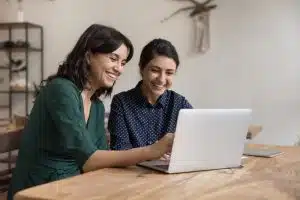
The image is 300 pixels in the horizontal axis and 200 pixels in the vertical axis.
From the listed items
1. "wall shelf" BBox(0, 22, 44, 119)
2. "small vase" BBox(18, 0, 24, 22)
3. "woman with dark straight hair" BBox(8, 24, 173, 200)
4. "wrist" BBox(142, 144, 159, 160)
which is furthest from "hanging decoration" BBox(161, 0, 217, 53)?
"wrist" BBox(142, 144, 159, 160)

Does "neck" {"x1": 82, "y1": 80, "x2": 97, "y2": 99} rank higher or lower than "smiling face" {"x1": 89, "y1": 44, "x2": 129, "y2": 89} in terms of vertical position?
lower

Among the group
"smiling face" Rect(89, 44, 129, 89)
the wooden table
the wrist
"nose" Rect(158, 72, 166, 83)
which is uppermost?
"smiling face" Rect(89, 44, 129, 89)

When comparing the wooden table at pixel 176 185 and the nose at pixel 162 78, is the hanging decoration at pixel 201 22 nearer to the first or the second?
the nose at pixel 162 78

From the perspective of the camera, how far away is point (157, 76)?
1.90 metres

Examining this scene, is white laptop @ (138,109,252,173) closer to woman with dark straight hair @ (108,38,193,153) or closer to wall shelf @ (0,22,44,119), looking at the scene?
woman with dark straight hair @ (108,38,193,153)

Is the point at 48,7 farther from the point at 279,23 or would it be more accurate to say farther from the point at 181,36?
the point at 279,23

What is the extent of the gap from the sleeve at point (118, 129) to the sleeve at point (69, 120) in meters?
0.41

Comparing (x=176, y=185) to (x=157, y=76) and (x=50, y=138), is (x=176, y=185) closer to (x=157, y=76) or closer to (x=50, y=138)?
(x=50, y=138)

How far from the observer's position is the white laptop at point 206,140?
120 centimetres

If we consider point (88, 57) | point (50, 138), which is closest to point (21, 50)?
point (88, 57)

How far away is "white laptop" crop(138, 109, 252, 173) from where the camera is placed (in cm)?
120

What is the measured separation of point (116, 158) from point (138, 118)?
1.88 ft

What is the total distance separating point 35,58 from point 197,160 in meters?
3.32

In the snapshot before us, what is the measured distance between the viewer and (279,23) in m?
3.56
